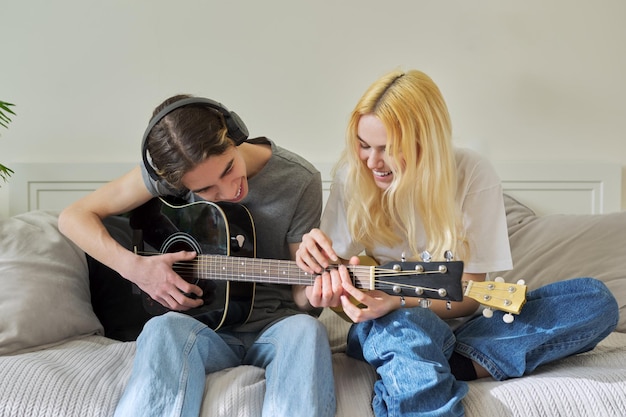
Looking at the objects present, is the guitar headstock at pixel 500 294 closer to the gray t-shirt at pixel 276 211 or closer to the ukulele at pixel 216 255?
the ukulele at pixel 216 255

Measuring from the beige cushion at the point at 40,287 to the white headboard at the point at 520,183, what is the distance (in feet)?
1.41

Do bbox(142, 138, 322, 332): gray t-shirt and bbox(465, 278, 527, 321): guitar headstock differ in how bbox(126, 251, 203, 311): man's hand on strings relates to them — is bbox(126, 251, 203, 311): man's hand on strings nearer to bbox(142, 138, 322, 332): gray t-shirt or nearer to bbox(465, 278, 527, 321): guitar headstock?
bbox(142, 138, 322, 332): gray t-shirt

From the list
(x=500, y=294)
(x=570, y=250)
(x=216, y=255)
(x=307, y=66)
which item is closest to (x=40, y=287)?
(x=216, y=255)

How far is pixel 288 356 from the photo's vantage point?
1087 millimetres

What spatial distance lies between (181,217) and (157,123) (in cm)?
24

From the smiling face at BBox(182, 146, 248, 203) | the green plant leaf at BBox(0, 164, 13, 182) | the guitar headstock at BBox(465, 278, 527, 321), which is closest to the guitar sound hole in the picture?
the smiling face at BBox(182, 146, 248, 203)

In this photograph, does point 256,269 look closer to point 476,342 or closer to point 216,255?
point 216,255

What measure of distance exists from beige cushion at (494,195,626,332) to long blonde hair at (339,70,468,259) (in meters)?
0.45

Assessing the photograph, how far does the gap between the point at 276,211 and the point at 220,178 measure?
20cm

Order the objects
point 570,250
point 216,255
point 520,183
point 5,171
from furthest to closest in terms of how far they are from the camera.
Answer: point 520,183
point 5,171
point 570,250
point 216,255

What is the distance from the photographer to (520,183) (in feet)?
6.53

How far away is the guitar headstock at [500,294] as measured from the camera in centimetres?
103

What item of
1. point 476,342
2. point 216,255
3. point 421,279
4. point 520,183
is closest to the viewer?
point 421,279

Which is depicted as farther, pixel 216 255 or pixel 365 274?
pixel 216 255
